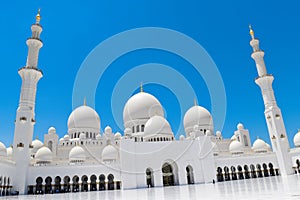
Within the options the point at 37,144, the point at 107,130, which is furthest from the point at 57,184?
the point at 107,130

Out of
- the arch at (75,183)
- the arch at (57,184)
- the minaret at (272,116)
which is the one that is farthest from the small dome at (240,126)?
the arch at (57,184)

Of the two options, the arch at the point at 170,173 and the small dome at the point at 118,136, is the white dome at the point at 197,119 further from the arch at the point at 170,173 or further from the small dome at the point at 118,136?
the arch at the point at 170,173

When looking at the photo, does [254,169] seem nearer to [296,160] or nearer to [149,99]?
[296,160]

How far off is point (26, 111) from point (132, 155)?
10326 millimetres

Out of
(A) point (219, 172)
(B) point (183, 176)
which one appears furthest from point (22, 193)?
(A) point (219, 172)

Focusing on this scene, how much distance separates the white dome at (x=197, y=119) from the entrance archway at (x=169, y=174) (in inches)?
350

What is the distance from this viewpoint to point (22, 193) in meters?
19.4

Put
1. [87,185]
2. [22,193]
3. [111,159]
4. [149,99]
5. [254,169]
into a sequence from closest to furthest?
[22,193], [87,185], [111,159], [254,169], [149,99]

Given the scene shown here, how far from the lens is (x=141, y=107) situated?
28.1 meters

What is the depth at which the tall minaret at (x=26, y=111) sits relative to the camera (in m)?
20.0

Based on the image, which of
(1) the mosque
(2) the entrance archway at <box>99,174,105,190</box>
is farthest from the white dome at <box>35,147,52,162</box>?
(2) the entrance archway at <box>99,174,105,190</box>

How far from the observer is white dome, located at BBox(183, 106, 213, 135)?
30469 mm

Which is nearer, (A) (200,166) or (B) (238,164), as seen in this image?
(A) (200,166)

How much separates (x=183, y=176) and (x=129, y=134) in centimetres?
644
